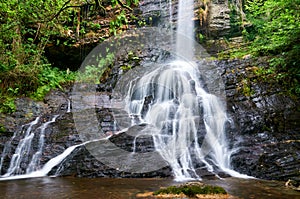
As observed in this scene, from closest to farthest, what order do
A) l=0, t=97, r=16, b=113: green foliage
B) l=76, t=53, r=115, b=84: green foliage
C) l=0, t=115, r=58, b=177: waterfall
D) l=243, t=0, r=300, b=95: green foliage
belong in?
l=0, t=115, r=58, b=177: waterfall, l=243, t=0, r=300, b=95: green foliage, l=0, t=97, r=16, b=113: green foliage, l=76, t=53, r=115, b=84: green foliage

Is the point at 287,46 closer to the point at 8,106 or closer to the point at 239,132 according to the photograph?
the point at 239,132

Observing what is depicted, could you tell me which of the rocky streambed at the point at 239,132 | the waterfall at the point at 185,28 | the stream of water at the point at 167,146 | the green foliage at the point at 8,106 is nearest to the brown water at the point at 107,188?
the stream of water at the point at 167,146

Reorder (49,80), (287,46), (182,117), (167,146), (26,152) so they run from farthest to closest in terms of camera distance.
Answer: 1. (49,80)
2. (287,46)
3. (182,117)
4. (26,152)
5. (167,146)

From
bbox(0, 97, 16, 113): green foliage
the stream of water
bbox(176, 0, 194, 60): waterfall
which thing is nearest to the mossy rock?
the stream of water

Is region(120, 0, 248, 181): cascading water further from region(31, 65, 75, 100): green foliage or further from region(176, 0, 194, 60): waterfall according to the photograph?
region(31, 65, 75, 100): green foliage

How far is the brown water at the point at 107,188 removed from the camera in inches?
148

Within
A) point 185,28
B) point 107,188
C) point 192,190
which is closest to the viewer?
point 192,190

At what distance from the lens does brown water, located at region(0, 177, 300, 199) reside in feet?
12.3

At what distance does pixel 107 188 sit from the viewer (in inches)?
166

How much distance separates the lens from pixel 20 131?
23.9 ft

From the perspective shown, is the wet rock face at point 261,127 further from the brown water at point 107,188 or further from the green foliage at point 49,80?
the green foliage at point 49,80

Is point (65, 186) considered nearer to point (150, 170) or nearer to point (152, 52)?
point (150, 170)

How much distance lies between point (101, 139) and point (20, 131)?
95.1 inches

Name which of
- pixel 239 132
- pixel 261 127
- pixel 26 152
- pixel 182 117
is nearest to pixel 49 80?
pixel 26 152
